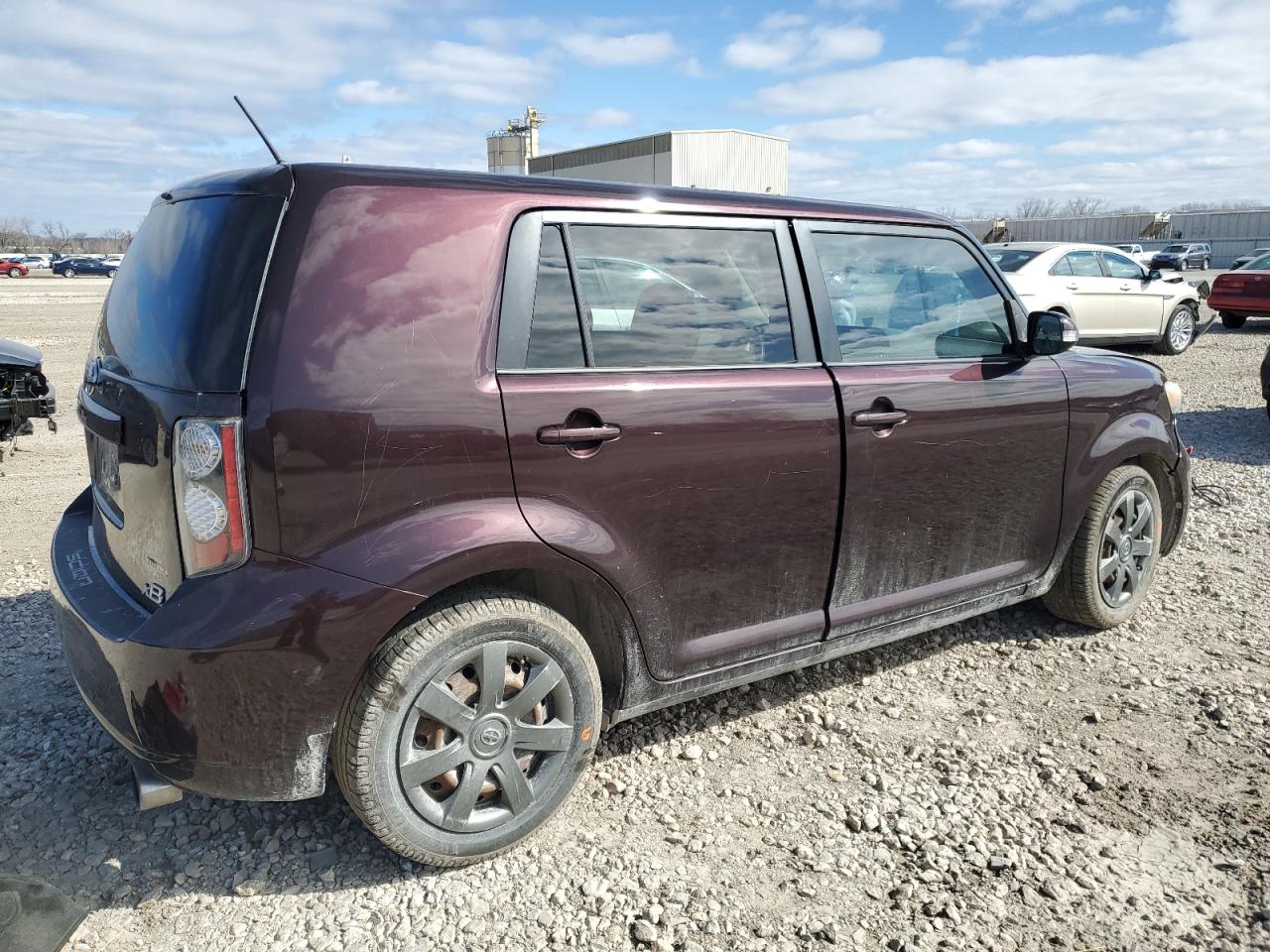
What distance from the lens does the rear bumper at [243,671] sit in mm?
2186

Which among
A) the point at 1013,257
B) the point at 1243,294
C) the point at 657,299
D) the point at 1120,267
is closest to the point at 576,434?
the point at 657,299

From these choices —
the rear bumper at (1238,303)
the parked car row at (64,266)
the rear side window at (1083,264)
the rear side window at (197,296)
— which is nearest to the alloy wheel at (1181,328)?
the rear side window at (1083,264)

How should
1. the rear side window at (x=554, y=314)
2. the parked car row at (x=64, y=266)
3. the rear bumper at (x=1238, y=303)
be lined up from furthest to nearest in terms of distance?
the parked car row at (x=64, y=266) → the rear bumper at (x=1238, y=303) → the rear side window at (x=554, y=314)

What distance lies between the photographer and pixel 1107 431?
398 centimetres

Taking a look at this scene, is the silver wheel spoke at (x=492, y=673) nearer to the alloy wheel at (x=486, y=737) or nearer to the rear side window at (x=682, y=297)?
the alloy wheel at (x=486, y=737)

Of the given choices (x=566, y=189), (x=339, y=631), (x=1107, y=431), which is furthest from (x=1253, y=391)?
(x=339, y=631)

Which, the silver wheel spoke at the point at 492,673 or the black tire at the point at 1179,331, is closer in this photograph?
the silver wheel spoke at the point at 492,673

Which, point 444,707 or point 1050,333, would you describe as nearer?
point 444,707

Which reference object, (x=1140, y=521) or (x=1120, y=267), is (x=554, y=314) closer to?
(x=1140, y=521)

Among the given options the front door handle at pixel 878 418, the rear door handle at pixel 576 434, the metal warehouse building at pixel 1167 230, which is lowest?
the front door handle at pixel 878 418

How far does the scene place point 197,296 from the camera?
2.34m

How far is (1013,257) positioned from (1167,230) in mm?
56164

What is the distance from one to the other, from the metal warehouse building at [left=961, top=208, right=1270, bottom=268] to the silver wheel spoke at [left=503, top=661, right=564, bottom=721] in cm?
5497

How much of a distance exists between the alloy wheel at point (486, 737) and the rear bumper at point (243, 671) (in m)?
0.25
